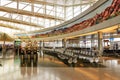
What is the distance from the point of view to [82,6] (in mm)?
29172

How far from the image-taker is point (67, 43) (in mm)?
29594

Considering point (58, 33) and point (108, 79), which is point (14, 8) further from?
point (108, 79)

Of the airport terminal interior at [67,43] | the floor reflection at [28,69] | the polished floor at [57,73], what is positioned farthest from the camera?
the airport terminal interior at [67,43]

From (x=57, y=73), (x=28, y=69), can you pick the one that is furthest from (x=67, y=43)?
(x=57, y=73)

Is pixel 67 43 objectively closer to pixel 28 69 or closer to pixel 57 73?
pixel 28 69

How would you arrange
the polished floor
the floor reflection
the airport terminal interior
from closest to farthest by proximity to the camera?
the polished floor < the floor reflection < the airport terminal interior

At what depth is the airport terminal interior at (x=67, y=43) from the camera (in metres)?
8.73

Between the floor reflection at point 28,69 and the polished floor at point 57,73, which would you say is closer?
the polished floor at point 57,73

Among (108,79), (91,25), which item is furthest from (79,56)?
(108,79)

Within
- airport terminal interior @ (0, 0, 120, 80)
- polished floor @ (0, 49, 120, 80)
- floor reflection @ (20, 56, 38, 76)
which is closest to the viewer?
polished floor @ (0, 49, 120, 80)

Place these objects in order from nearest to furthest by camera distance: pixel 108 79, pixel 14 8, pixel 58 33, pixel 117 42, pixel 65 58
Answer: pixel 108 79, pixel 65 58, pixel 117 42, pixel 14 8, pixel 58 33

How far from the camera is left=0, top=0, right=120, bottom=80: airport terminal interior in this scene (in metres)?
8.73

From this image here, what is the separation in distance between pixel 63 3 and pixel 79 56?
18300 millimetres

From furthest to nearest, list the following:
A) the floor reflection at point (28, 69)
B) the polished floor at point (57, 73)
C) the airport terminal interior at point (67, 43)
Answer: the airport terminal interior at point (67, 43) → the floor reflection at point (28, 69) → the polished floor at point (57, 73)
